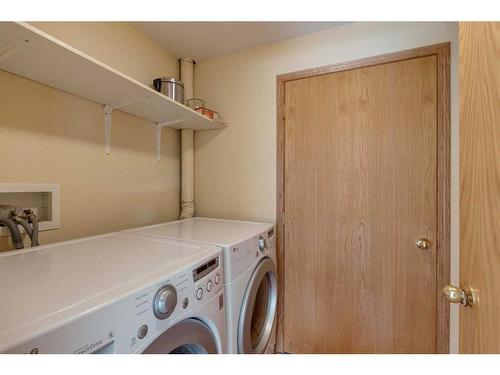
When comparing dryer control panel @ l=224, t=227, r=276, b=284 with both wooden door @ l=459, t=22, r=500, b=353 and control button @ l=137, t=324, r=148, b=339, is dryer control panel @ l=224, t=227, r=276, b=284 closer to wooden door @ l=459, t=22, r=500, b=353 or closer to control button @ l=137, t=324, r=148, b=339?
control button @ l=137, t=324, r=148, b=339

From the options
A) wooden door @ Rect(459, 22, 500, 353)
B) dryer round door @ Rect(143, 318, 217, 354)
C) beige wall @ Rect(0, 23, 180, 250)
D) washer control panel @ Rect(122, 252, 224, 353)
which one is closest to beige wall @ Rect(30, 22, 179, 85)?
beige wall @ Rect(0, 23, 180, 250)

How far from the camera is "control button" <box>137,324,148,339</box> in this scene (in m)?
0.55

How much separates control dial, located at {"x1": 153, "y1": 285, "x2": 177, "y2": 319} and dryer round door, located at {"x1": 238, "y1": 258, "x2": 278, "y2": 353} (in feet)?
1.56

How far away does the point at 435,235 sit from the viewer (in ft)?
4.07

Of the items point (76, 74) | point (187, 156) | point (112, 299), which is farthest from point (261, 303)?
point (76, 74)

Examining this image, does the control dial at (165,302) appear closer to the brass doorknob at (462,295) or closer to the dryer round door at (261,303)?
the dryer round door at (261,303)

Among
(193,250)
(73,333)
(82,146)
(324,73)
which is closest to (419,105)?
(324,73)

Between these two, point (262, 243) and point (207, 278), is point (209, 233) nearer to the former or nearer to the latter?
point (262, 243)

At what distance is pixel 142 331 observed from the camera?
0.56 metres

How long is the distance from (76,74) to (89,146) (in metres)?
0.39

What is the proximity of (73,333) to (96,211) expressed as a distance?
975 millimetres

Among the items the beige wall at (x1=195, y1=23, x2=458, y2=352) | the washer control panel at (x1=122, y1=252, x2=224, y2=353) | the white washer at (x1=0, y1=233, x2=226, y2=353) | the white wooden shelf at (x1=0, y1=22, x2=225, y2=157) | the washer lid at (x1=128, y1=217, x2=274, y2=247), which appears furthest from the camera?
the beige wall at (x1=195, y1=23, x2=458, y2=352)

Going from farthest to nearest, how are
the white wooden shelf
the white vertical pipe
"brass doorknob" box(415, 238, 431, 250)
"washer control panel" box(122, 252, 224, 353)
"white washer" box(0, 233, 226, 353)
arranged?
the white vertical pipe → "brass doorknob" box(415, 238, 431, 250) → the white wooden shelf → "washer control panel" box(122, 252, 224, 353) → "white washer" box(0, 233, 226, 353)

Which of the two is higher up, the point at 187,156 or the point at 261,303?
the point at 187,156
